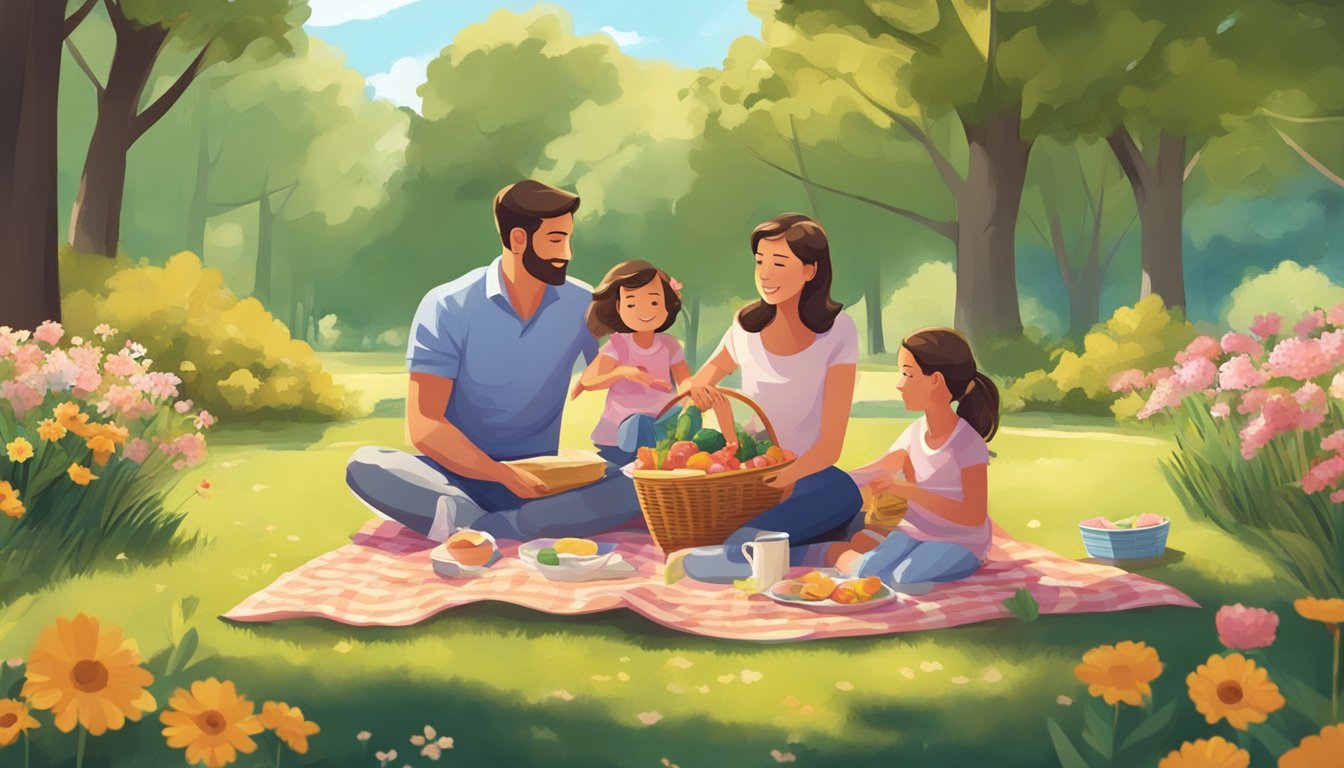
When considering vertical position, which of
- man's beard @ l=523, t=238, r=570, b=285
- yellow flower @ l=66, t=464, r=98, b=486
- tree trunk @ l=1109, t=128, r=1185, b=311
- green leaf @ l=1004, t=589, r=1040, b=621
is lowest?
green leaf @ l=1004, t=589, r=1040, b=621

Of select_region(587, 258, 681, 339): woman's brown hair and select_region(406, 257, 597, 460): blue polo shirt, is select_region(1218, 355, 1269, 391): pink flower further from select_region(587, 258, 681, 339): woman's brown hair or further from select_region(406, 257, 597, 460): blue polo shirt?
select_region(406, 257, 597, 460): blue polo shirt

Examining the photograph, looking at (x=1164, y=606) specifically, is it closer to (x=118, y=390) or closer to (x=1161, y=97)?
(x=118, y=390)

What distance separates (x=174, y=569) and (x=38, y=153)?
15.2 feet

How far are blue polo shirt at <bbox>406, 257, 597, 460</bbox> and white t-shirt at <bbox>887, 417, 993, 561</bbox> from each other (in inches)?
75.3

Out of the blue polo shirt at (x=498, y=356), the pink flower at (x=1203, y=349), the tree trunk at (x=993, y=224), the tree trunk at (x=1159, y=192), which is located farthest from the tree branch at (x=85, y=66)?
the tree trunk at (x=1159, y=192)

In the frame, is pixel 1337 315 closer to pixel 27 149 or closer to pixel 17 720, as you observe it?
pixel 17 720

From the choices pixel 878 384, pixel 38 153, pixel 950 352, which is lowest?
pixel 878 384

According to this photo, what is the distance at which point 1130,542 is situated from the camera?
20.5ft

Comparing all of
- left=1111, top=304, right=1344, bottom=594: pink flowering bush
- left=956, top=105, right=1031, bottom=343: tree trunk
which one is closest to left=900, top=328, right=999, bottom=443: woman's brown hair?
left=1111, top=304, right=1344, bottom=594: pink flowering bush

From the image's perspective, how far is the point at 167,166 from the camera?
81.6 ft

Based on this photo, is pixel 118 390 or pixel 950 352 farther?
pixel 118 390

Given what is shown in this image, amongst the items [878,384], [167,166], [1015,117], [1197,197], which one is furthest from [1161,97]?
[167,166]

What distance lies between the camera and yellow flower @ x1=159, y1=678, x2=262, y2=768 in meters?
3.31

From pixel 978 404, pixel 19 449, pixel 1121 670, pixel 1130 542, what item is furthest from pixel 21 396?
pixel 1130 542
